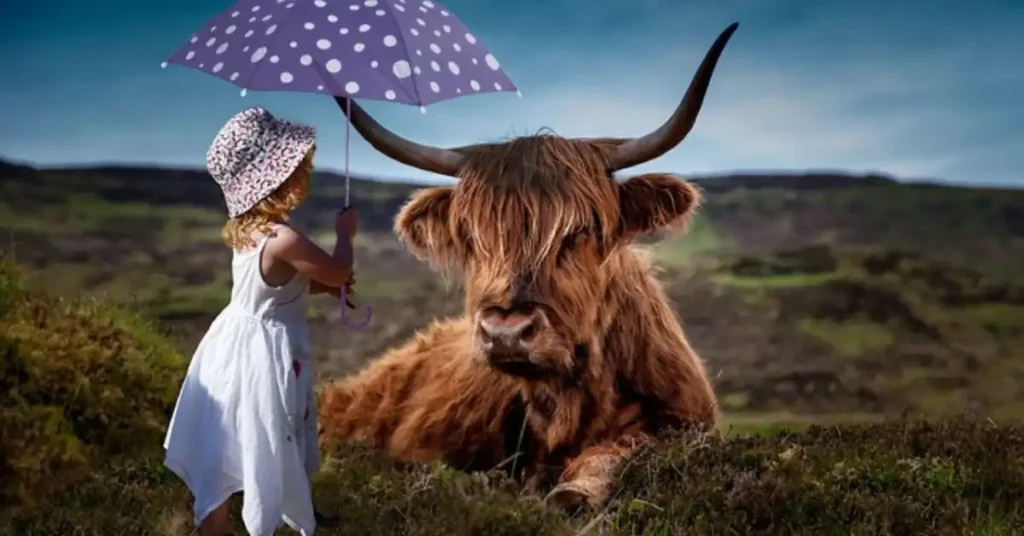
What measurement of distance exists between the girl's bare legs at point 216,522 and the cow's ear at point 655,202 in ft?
6.93

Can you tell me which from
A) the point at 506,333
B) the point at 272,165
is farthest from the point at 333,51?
the point at 506,333

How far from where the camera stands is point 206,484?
455 centimetres

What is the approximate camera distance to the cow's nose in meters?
5.04

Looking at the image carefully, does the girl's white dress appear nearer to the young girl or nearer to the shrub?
the young girl

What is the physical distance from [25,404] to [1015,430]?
4.63 metres

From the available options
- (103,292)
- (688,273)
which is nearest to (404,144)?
(103,292)

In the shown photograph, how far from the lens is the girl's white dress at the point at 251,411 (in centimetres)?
449

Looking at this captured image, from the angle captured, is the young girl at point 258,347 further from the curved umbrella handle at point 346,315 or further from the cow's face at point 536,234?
the cow's face at point 536,234

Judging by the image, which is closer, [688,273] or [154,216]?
[688,273]

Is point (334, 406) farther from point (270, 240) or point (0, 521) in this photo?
point (270, 240)

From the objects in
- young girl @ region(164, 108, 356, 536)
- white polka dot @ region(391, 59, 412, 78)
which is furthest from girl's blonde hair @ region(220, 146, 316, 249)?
white polka dot @ region(391, 59, 412, 78)

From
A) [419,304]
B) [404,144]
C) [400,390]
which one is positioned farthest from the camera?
[419,304]

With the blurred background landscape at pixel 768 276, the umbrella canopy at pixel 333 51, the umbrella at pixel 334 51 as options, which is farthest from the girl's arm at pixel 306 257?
the blurred background landscape at pixel 768 276

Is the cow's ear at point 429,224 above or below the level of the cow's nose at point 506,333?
above
